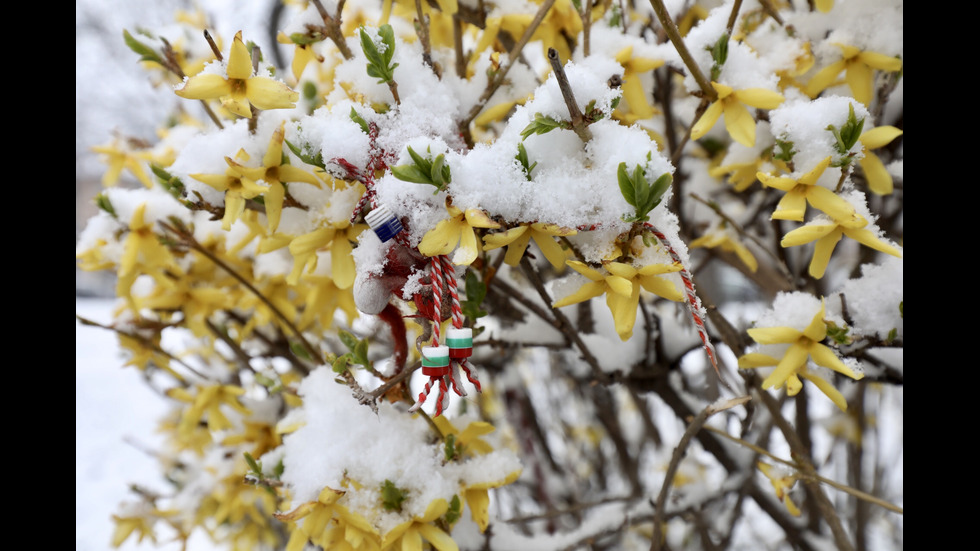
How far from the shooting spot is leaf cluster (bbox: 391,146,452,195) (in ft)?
1.94

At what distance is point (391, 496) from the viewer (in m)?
0.76

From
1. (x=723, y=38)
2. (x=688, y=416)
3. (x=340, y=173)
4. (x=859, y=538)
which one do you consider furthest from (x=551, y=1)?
(x=859, y=538)

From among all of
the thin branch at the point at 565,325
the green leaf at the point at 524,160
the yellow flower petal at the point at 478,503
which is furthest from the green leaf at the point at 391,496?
the green leaf at the point at 524,160

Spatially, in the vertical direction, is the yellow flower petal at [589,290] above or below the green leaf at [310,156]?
below

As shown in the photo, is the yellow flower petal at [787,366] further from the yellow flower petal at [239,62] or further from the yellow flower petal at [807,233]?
the yellow flower petal at [239,62]

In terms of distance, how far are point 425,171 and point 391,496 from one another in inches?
16.9

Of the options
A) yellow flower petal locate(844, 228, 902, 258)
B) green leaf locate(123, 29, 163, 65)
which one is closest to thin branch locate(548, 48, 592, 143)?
yellow flower petal locate(844, 228, 902, 258)

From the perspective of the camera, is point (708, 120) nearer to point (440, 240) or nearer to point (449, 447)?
point (440, 240)

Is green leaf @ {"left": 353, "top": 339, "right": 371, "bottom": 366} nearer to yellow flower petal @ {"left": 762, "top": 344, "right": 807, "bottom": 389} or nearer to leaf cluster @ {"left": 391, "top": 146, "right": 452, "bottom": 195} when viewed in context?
leaf cluster @ {"left": 391, "top": 146, "right": 452, "bottom": 195}

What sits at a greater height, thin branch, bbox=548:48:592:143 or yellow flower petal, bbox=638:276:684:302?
thin branch, bbox=548:48:592:143

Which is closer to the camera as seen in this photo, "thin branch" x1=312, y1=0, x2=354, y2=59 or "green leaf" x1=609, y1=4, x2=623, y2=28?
"thin branch" x1=312, y1=0, x2=354, y2=59

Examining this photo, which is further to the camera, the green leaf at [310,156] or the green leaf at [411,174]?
the green leaf at [310,156]

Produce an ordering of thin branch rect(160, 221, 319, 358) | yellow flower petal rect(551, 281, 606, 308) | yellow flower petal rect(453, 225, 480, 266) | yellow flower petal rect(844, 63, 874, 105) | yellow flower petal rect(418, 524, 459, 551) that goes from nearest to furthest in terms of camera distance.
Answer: yellow flower petal rect(453, 225, 480, 266) → yellow flower petal rect(551, 281, 606, 308) → yellow flower petal rect(418, 524, 459, 551) → yellow flower petal rect(844, 63, 874, 105) → thin branch rect(160, 221, 319, 358)

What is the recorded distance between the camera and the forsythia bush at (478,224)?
2.12 ft
